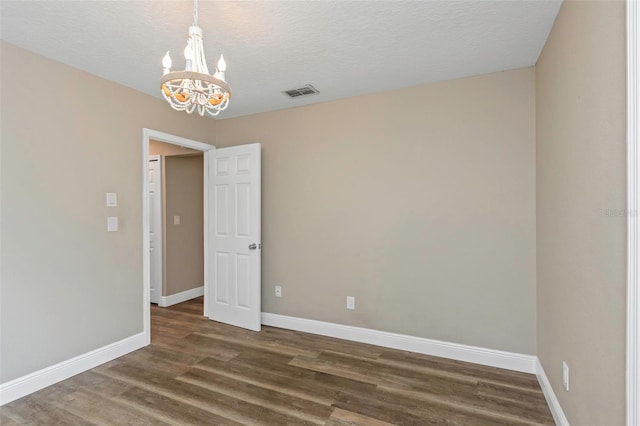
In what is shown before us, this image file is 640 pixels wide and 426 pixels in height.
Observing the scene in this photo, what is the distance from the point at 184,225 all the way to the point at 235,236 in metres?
1.54

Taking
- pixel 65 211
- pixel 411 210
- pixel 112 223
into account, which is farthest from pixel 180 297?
pixel 411 210

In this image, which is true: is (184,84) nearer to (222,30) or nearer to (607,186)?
(222,30)

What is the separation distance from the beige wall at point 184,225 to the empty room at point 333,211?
94 centimetres

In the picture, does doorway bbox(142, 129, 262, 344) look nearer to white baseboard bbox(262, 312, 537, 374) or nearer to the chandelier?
white baseboard bbox(262, 312, 537, 374)

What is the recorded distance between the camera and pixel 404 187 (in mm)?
3088

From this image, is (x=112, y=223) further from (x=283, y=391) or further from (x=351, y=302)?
(x=351, y=302)

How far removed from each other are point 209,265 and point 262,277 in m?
0.76

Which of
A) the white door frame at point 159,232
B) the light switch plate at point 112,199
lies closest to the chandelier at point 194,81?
the light switch plate at point 112,199

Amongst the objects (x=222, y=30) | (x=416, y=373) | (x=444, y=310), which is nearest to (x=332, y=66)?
(x=222, y=30)

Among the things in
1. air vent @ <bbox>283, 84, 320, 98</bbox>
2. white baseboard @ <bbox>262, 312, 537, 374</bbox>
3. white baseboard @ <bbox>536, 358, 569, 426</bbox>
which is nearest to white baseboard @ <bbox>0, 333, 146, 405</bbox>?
white baseboard @ <bbox>262, 312, 537, 374</bbox>

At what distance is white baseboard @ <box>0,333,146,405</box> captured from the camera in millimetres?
2240

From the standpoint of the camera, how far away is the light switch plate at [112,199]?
9.50 ft

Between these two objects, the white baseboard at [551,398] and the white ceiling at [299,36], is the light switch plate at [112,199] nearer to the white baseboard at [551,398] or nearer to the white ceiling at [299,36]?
the white ceiling at [299,36]

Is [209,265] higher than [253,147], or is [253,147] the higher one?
[253,147]
